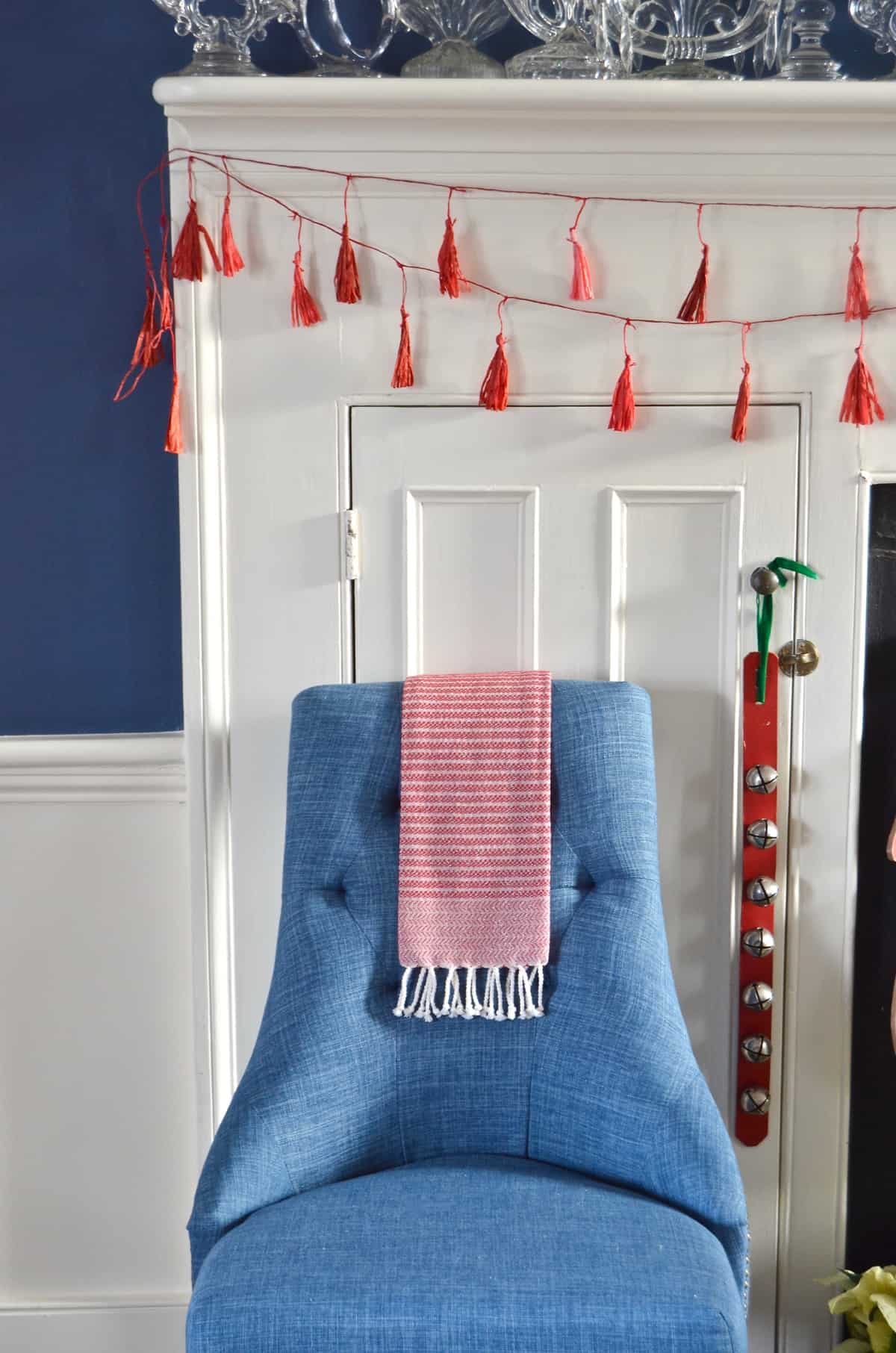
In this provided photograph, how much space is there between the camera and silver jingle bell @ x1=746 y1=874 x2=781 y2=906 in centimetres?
180

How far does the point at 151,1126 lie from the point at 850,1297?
45.4 inches

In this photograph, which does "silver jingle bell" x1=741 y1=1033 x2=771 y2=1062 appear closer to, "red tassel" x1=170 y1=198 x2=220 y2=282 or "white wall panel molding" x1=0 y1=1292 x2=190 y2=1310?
"white wall panel molding" x1=0 y1=1292 x2=190 y2=1310

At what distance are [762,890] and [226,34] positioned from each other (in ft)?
4.97

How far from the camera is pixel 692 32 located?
1.66 meters

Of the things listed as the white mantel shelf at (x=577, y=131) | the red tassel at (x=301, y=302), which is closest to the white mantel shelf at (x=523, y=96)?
the white mantel shelf at (x=577, y=131)

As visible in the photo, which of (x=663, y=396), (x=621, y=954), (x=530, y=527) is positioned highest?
(x=663, y=396)

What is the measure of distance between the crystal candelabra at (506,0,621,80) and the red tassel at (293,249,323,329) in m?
0.42

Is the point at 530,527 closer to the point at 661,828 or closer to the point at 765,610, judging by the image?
the point at 765,610

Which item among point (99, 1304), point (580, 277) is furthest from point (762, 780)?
point (99, 1304)

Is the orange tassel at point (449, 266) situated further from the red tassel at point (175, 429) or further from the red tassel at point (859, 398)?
the red tassel at point (859, 398)

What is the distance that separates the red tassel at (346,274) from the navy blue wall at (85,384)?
0.34 meters

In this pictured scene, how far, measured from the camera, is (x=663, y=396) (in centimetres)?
176

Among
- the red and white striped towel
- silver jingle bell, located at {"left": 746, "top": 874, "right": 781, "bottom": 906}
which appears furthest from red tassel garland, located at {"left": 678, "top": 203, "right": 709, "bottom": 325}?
silver jingle bell, located at {"left": 746, "top": 874, "right": 781, "bottom": 906}

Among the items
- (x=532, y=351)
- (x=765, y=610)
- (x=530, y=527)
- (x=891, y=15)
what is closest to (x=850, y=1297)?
(x=765, y=610)
